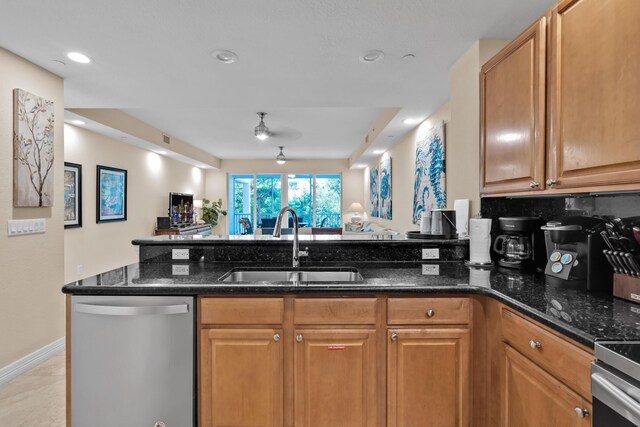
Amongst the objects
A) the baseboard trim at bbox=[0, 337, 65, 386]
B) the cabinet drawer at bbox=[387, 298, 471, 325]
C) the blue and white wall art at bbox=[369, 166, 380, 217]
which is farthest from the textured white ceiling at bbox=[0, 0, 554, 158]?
the blue and white wall art at bbox=[369, 166, 380, 217]

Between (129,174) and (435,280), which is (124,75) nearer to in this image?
(435,280)

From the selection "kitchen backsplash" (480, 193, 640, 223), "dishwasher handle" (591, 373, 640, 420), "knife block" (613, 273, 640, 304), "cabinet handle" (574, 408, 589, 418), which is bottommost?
"cabinet handle" (574, 408, 589, 418)

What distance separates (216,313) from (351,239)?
101cm

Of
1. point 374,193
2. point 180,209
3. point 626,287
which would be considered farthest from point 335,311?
point 180,209

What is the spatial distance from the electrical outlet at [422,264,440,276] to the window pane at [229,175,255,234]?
25.6ft

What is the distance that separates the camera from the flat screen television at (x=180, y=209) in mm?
6852

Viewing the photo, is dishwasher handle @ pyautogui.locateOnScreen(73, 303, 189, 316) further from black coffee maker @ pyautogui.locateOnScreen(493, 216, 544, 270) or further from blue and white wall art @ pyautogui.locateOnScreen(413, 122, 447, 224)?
blue and white wall art @ pyautogui.locateOnScreen(413, 122, 447, 224)

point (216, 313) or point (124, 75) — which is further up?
point (124, 75)

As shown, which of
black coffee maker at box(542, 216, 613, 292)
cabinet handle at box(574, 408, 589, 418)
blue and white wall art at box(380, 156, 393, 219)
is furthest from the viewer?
blue and white wall art at box(380, 156, 393, 219)

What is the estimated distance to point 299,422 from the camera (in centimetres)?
159

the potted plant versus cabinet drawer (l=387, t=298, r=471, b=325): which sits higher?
the potted plant

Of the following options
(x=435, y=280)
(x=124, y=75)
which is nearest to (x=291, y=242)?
(x=435, y=280)

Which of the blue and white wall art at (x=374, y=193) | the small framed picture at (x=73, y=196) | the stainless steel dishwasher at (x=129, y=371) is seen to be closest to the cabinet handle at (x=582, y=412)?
the stainless steel dishwasher at (x=129, y=371)

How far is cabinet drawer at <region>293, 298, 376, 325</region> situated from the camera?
1.60 m
